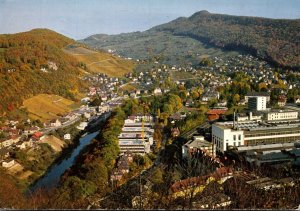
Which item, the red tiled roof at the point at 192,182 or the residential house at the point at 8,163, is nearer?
the red tiled roof at the point at 192,182

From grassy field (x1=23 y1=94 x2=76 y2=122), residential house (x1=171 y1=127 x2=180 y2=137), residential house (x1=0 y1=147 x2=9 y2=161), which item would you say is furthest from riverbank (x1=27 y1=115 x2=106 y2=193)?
residential house (x1=171 y1=127 x2=180 y2=137)

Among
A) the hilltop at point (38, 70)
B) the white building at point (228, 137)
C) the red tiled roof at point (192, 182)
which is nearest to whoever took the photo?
the red tiled roof at point (192, 182)

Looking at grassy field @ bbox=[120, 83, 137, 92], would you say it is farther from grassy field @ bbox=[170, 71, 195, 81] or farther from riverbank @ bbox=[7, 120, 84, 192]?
riverbank @ bbox=[7, 120, 84, 192]

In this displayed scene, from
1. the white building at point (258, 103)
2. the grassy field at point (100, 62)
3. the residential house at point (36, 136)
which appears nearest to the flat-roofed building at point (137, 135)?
the residential house at point (36, 136)

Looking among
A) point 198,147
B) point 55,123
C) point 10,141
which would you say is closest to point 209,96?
point 55,123

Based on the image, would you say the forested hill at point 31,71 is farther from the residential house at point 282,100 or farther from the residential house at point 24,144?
the residential house at point 282,100

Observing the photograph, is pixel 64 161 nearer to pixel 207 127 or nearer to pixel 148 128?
pixel 148 128
